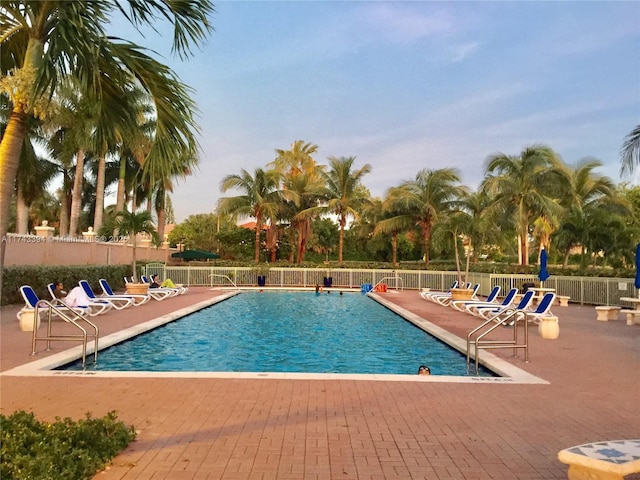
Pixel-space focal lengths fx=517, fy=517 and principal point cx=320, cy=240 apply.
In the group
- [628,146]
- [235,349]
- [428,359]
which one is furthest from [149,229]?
[628,146]

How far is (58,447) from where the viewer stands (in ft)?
11.4

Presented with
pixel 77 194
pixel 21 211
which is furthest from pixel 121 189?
pixel 21 211

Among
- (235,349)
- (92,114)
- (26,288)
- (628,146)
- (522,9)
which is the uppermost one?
(522,9)

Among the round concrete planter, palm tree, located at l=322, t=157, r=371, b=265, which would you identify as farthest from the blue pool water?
palm tree, located at l=322, t=157, r=371, b=265

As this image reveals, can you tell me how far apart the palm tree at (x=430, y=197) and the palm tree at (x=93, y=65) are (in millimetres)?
29376

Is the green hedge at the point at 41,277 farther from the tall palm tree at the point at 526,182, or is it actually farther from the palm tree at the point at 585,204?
the palm tree at the point at 585,204

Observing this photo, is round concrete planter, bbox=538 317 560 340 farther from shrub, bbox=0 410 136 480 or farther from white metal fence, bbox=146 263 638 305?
white metal fence, bbox=146 263 638 305

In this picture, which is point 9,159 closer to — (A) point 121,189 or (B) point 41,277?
(B) point 41,277

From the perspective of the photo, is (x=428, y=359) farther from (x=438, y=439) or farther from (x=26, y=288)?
(x=26, y=288)

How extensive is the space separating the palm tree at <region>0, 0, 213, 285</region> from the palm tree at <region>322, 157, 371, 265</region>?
29.7 m

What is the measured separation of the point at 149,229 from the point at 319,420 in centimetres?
1900

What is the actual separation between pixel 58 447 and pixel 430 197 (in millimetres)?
30884

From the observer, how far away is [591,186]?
31.0m

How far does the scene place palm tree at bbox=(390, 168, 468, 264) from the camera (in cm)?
3256
